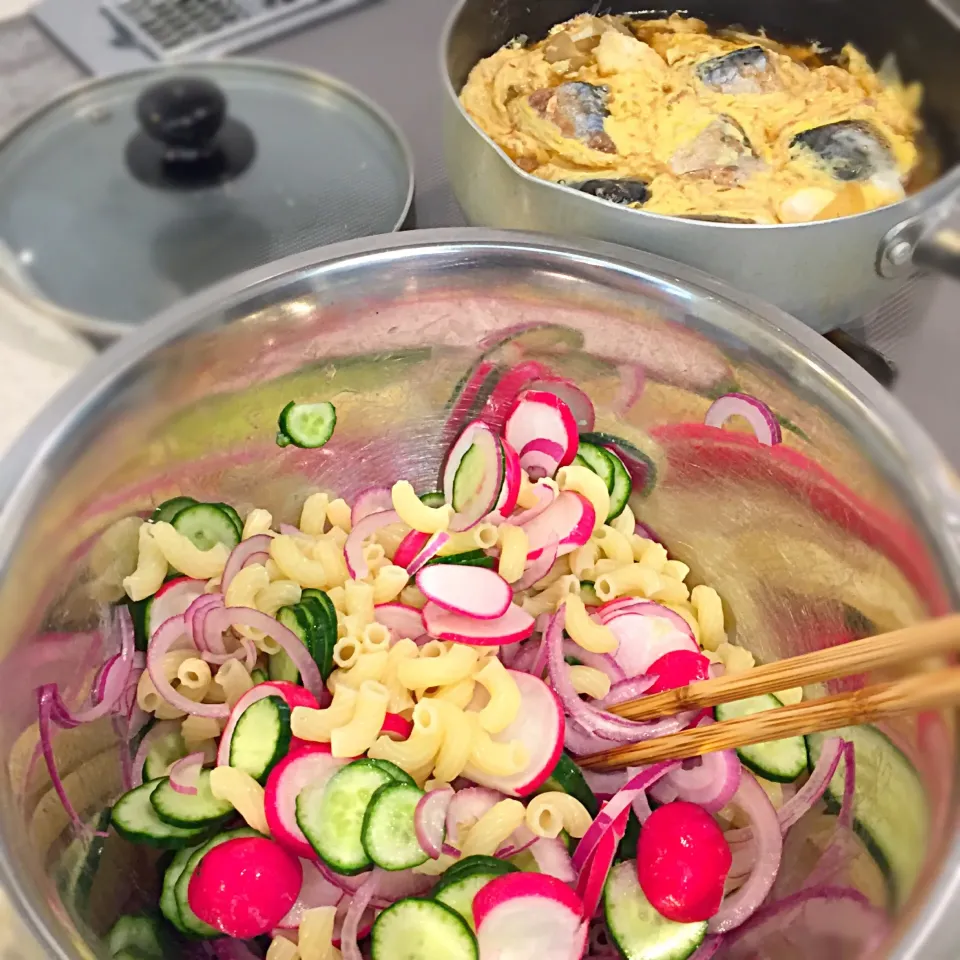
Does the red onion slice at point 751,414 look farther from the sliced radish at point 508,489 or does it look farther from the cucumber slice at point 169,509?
the cucumber slice at point 169,509

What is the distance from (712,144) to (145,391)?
26.5 inches

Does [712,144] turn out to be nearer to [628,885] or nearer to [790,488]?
[790,488]

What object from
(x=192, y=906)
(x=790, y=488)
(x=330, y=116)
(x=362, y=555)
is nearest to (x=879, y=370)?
(x=790, y=488)

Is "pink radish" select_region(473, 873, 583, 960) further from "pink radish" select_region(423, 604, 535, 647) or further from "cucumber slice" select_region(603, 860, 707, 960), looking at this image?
"pink radish" select_region(423, 604, 535, 647)

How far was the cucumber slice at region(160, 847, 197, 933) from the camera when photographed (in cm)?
72

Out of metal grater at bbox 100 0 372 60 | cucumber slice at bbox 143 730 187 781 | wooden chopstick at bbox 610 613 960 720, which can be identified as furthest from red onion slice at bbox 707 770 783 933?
metal grater at bbox 100 0 372 60

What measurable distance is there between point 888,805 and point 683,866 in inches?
6.1

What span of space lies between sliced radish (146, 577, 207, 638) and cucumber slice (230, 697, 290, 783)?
12 cm

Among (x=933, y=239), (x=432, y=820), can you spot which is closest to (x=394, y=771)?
(x=432, y=820)

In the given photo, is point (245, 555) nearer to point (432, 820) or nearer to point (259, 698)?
point (259, 698)

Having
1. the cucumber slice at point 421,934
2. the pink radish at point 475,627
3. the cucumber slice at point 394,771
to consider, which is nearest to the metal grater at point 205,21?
the pink radish at point 475,627

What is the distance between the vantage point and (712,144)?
1080 mm

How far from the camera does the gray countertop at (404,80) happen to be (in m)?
1.16

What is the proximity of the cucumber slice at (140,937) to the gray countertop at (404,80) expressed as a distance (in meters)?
0.85
